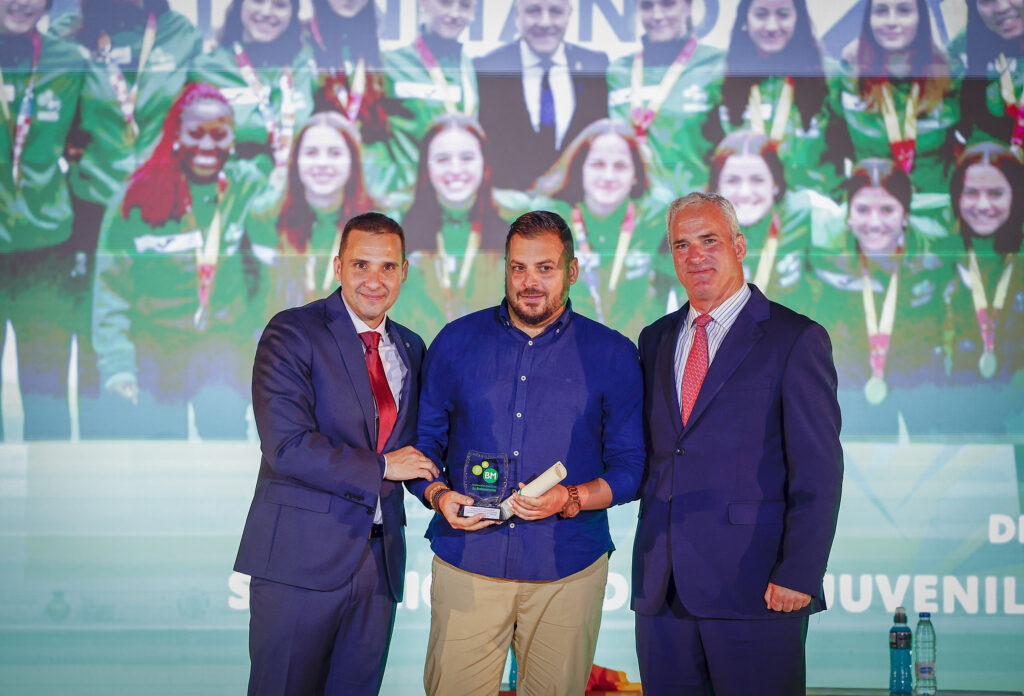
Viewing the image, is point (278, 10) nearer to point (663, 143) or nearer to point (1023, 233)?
point (663, 143)

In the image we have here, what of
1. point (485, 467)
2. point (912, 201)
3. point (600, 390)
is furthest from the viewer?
point (912, 201)

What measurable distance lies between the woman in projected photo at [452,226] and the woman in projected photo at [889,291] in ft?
4.92

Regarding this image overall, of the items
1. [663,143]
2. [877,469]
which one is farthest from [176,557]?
[877,469]

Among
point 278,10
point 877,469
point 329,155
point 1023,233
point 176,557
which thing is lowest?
point 176,557

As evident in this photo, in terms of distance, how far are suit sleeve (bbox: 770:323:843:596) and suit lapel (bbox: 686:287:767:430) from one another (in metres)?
0.13

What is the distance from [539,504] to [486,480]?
0.17 meters

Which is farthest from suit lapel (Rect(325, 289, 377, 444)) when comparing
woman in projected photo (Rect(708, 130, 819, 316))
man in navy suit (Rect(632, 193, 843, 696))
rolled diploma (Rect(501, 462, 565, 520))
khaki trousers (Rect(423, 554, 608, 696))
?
woman in projected photo (Rect(708, 130, 819, 316))

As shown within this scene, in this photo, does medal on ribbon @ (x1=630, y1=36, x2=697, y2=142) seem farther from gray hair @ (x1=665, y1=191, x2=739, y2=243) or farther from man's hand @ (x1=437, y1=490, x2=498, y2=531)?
man's hand @ (x1=437, y1=490, x2=498, y2=531)

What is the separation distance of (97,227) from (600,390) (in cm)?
279

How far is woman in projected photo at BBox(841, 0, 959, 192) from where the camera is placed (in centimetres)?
422

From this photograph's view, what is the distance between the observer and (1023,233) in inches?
167

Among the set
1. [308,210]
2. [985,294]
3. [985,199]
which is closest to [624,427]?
[308,210]

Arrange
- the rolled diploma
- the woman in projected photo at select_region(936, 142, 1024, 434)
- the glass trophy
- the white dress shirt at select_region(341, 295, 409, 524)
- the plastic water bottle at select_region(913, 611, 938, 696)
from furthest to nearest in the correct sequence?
the woman in projected photo at select_region(936, 142, 1024, 434)
the plastic water bottle at select_region(913, 611, 938, 696)
the white dress shirt at select_region(341, 295, 409, 524)
the glass trophy
the rolled diploma

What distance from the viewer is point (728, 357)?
8.46 feet
